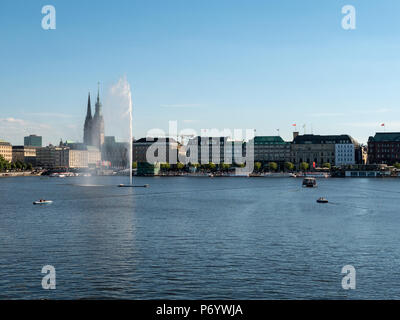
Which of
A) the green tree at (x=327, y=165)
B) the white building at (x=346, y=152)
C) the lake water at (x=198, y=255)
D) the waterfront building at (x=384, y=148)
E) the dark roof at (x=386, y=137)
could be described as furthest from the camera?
the white building at (x=346, y=152)

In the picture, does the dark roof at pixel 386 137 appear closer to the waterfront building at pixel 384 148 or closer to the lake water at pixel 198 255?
the waterfront building at pixel 384 148

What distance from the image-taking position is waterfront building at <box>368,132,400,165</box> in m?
186

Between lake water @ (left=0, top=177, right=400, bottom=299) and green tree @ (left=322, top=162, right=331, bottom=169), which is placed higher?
green tree @ (left=322, top=162, right=331, bottom=169)

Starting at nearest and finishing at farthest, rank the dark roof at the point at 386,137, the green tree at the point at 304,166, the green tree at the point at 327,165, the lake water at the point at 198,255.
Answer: the lake water at the point at 198,255
the dark roof at the point at 386,137
the green tree at the point at 327,165
the green tree at the point at 304,166

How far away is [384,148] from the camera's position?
186m

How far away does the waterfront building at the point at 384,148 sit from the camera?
609 feet

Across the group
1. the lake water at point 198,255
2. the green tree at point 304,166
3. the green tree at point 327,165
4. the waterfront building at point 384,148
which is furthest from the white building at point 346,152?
the lake water at point 198,255

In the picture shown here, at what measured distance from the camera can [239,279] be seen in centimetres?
2047

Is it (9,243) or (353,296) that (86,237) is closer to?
(9,243)

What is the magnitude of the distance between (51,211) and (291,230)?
85.1 feet

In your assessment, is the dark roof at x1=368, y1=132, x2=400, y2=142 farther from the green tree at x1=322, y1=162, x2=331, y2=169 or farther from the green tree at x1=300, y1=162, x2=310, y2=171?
the green tree at x1=300, y1=162, x2=310, y2=171

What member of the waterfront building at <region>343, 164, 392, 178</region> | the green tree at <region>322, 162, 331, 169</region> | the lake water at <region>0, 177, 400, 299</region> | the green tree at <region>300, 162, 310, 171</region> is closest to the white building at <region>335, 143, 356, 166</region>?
the green tree at <region>322, 162, 331, 169</region>
